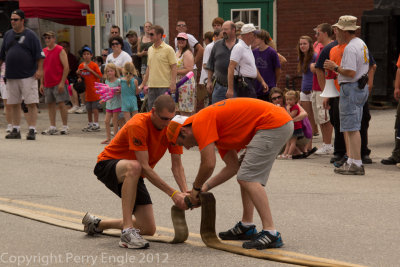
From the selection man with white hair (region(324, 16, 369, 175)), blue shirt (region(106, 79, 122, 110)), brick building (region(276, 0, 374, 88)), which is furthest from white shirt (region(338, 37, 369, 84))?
brick building (region(276, 0, 374, 88))

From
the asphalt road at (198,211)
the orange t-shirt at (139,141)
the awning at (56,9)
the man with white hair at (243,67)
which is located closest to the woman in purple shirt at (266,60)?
the man with white hair at (243,67)

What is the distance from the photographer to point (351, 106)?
1028cm

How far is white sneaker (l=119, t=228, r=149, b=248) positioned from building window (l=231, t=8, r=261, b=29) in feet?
45.6

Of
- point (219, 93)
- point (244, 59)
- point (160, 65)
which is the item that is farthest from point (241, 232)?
point (160, 65)

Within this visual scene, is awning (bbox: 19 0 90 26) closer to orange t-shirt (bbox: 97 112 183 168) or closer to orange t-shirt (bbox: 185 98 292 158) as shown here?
orange t-shirt (bbox: 97 112 183 168)

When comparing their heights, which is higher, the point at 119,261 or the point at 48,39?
the point at 48,39

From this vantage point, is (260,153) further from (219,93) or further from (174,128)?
(219,93)

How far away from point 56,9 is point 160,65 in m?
10.4

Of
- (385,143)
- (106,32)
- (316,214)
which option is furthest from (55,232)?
(106,32)

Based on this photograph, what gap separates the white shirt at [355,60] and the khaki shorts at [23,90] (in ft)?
21.2

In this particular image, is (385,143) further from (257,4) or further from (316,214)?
(257,4)

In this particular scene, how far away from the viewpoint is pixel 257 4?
1991cm

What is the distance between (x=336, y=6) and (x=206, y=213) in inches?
540

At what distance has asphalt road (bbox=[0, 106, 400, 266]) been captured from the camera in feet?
20.9
